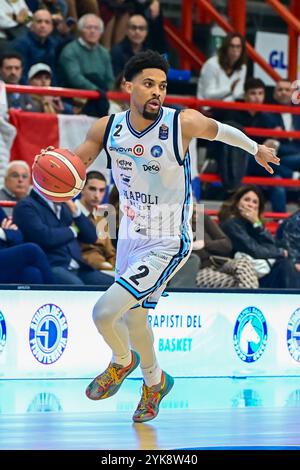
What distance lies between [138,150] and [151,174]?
0.59ft

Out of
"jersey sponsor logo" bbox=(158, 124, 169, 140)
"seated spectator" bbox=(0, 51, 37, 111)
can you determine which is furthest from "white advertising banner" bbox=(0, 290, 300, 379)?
"jersey sponsor logo" bbox=(158, 124, 169, 140)

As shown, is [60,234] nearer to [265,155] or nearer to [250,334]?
[250,334]

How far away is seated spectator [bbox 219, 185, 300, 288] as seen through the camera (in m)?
12.4

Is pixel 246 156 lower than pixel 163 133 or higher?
higher

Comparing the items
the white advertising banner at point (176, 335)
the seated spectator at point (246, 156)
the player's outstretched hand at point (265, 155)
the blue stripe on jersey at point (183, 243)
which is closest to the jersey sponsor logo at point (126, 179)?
the blue stripe on jersey at point (183, 243)

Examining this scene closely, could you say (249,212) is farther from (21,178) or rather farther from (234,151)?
(21,178)

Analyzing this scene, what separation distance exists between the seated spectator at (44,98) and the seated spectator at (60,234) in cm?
193

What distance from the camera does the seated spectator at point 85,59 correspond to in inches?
529

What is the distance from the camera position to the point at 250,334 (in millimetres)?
11398

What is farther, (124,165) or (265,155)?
(265,155)

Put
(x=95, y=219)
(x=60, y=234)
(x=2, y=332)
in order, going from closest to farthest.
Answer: (x=2, y=332), (x=60, y=234), (x=95, y=219)

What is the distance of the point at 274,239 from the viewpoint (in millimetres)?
12852

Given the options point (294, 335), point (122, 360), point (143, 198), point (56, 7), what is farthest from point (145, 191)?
point (56, 7)

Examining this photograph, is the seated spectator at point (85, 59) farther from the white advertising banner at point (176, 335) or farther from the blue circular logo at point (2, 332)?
the blue circular logo at point (2, 332)
